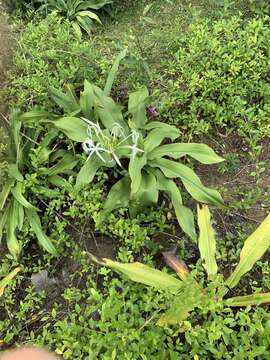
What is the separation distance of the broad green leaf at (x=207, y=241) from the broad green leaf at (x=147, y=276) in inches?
8.4

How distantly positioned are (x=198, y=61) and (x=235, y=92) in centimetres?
42

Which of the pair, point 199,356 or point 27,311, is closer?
point 199,356

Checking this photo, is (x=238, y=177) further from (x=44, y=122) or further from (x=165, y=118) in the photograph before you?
(x=44, y=122)

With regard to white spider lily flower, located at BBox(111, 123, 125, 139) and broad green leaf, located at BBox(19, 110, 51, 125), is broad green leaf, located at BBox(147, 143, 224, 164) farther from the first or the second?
broad green leaf, located at BBox(19, 110, 51, 125)

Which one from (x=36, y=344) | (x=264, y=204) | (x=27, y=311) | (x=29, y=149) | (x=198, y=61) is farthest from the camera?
(x=198, y=61)

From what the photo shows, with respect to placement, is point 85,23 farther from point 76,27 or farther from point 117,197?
point 117,197

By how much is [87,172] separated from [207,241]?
3.07 ft

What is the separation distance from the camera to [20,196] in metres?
3.74

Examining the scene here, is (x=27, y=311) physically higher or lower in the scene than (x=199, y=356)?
lower

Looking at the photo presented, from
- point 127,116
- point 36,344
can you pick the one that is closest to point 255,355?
point 36,344

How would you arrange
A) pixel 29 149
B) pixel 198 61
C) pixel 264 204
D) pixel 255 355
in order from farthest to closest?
pixel 198 61
pixel 29 149
pixel 264 204
pixel 255 355

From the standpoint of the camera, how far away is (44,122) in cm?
407

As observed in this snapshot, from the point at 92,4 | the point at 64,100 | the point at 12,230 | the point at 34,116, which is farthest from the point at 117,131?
the point at 92,4

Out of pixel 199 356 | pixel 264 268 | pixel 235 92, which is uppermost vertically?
pixel 235 92
